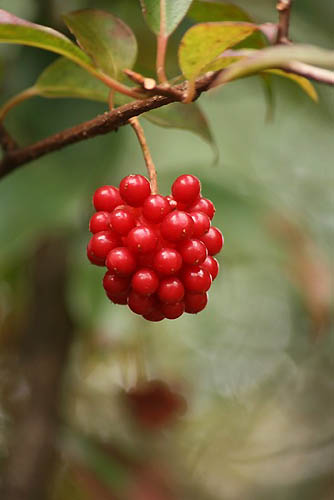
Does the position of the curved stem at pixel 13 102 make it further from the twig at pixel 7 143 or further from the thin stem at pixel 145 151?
the thin stem at pixel 145 151

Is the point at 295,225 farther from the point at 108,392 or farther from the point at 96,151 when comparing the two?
the point at 108,392

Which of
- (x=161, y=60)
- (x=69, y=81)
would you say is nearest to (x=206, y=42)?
(x=161, y=60)

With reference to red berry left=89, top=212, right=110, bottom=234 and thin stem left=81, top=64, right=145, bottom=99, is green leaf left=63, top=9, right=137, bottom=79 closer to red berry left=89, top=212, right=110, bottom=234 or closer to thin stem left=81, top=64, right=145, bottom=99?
thin stem left=81, top=64, right=145, bottom=99

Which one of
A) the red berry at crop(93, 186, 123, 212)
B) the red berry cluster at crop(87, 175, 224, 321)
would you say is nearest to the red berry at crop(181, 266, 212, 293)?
the red berry cluster at crop(87, 175, 224, 321)

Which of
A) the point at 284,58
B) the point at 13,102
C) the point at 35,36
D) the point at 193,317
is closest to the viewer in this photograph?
the point at 284,58

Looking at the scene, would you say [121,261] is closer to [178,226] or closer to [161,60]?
[178,226]

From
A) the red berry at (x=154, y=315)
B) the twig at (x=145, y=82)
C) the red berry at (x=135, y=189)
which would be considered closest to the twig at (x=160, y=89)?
the twig at (x=145, y=82)

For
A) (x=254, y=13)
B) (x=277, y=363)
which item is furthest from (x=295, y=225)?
(x=277, y=363)

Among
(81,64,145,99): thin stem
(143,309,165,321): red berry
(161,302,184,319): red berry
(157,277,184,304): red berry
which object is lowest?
(143,309,165,321): red berry
